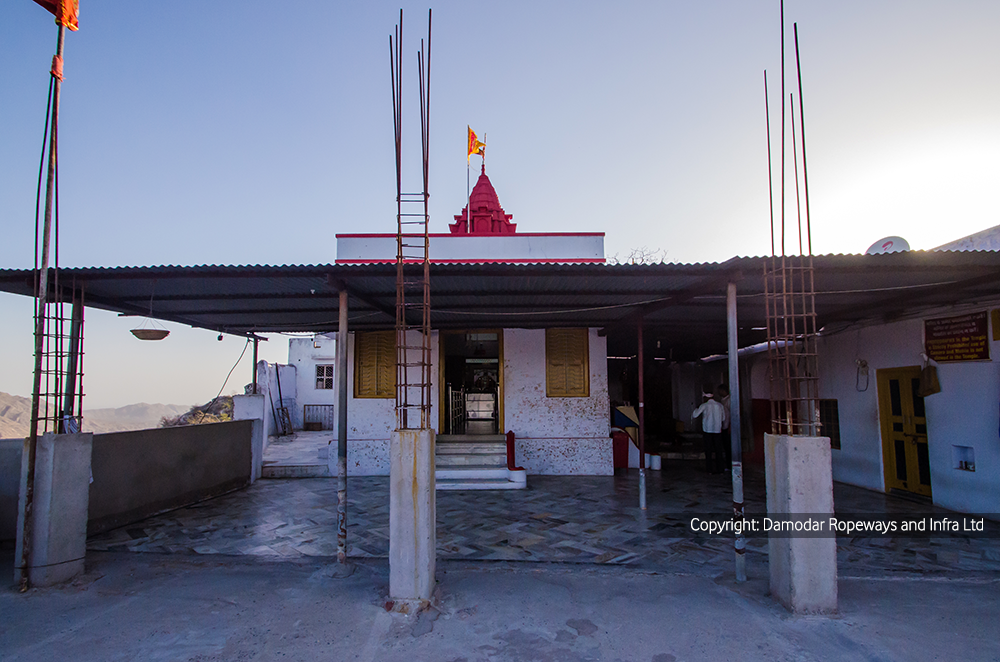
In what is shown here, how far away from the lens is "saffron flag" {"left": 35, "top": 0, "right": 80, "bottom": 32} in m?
4.76

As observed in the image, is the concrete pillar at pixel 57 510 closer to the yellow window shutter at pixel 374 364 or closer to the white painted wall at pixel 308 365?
the yellow window shutter at pixel 374 364

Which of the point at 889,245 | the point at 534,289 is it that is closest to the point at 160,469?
the point at 534,289

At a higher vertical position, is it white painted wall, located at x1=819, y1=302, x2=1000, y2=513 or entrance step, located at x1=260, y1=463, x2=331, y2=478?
white painted wall, located at x1=819, y1=302, x2=1000, y2=513

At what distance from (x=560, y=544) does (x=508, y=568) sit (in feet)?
3.37

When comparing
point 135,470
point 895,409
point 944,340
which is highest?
point 944,340

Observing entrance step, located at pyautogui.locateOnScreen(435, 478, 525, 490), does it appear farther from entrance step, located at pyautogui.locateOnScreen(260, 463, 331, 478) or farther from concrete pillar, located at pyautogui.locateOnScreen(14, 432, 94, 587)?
concrete pillar, located at pyautogui.locateOnScreen(14, 432, 94, 587)

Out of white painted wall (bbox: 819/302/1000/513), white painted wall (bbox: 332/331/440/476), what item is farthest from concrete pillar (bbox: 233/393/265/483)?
white painted wall (bbox: 819/302/1000/513)

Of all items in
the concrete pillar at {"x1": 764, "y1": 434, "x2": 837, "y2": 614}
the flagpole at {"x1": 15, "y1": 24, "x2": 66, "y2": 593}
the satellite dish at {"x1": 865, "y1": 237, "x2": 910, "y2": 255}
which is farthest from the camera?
the satellite dish at {"x1": 865, "y1": 237, "x2": 910, "y2": 255}

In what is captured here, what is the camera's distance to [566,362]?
10.7 m

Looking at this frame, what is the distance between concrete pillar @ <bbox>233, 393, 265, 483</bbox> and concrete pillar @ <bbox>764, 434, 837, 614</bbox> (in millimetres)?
9354

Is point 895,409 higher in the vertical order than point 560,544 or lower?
higher

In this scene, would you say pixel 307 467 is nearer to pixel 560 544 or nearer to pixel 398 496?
pixel 560 544

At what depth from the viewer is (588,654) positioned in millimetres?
3553

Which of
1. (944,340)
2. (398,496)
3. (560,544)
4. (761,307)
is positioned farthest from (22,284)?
(944,340)
